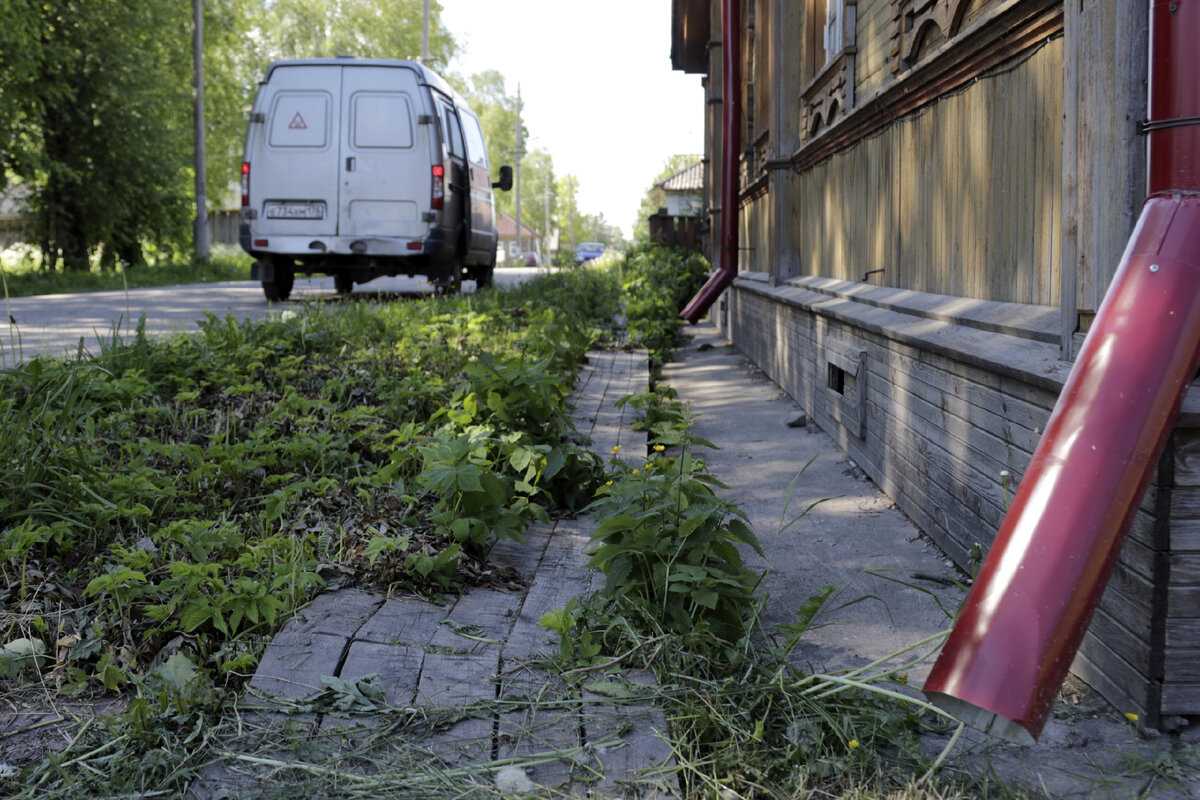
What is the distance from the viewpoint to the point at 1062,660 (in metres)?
1.85

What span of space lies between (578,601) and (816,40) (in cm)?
642

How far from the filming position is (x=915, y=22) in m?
4.84

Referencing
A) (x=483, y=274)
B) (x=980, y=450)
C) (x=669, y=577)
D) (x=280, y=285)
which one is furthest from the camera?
(x=483, y=274)

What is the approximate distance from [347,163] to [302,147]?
0.54m

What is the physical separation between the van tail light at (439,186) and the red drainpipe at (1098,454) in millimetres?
9707

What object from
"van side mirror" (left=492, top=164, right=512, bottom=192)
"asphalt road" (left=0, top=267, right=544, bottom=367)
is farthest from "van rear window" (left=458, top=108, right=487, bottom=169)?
"asphalt road" (left=0, top=267, right=544, bottom=367)

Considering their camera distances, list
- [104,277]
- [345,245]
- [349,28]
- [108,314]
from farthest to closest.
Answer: [349,28], [104,277], [345,245], [108,314]

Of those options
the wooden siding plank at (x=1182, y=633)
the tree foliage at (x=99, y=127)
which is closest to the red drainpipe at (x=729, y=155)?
the wooden siding plank at (x=1182, y=633)

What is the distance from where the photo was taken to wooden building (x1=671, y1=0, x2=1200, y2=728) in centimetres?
226

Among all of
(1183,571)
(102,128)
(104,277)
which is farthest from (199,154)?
(1183,571)

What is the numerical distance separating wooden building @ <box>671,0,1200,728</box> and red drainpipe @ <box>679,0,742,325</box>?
1.56 m

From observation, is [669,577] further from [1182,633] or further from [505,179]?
[505,179]

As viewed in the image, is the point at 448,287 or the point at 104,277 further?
the point at 104,277

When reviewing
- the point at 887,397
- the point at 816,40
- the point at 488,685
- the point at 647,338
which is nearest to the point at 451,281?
the point at 647,338
